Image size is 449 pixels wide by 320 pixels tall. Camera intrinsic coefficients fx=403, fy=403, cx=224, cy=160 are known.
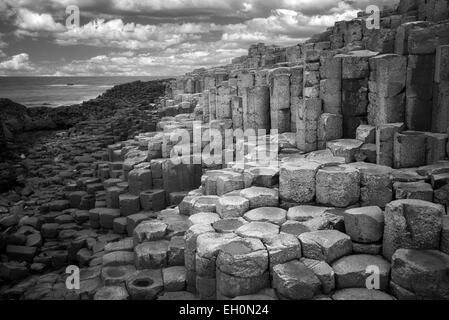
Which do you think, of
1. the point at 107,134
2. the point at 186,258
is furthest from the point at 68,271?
the point at 107,134

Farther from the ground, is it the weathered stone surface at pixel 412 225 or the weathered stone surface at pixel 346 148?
the weathered stone surface at pixel 346 148

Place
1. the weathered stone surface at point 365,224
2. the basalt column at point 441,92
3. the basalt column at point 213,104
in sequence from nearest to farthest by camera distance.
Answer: the weathered stone surface at point 365,224 → the basalt column at point 441,92 → the basalt column at point 213,104

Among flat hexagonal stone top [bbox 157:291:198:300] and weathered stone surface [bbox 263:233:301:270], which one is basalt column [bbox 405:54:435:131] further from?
flat hexagonal stone top [bbox 157:291:198:300]

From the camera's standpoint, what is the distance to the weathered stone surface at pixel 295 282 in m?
6.20

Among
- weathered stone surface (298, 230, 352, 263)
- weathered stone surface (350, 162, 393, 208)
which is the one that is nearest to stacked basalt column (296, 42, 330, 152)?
weathered stone surface (350, 162, 393, 208)

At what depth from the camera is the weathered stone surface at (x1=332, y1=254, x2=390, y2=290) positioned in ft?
20.7

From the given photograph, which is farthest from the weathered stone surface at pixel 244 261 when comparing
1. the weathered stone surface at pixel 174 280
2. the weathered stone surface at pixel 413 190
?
the weathered stone surface at pixel 413 190

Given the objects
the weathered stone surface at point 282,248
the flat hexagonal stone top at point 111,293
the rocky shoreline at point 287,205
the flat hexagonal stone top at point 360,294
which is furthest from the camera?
the flat hexagonal stone top at point 111,293

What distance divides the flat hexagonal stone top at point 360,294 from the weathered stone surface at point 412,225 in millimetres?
787

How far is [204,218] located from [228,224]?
30.8 inches

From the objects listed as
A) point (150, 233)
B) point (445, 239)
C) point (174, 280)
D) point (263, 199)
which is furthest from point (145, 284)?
point (445, 239)

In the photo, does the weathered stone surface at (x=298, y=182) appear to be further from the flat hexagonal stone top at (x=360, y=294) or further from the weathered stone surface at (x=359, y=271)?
the flat hexagonal stone top at (x=360, y=294)

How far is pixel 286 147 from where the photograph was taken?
11.6 metres

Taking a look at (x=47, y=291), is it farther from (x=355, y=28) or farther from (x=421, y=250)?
(x=355, y=28)
